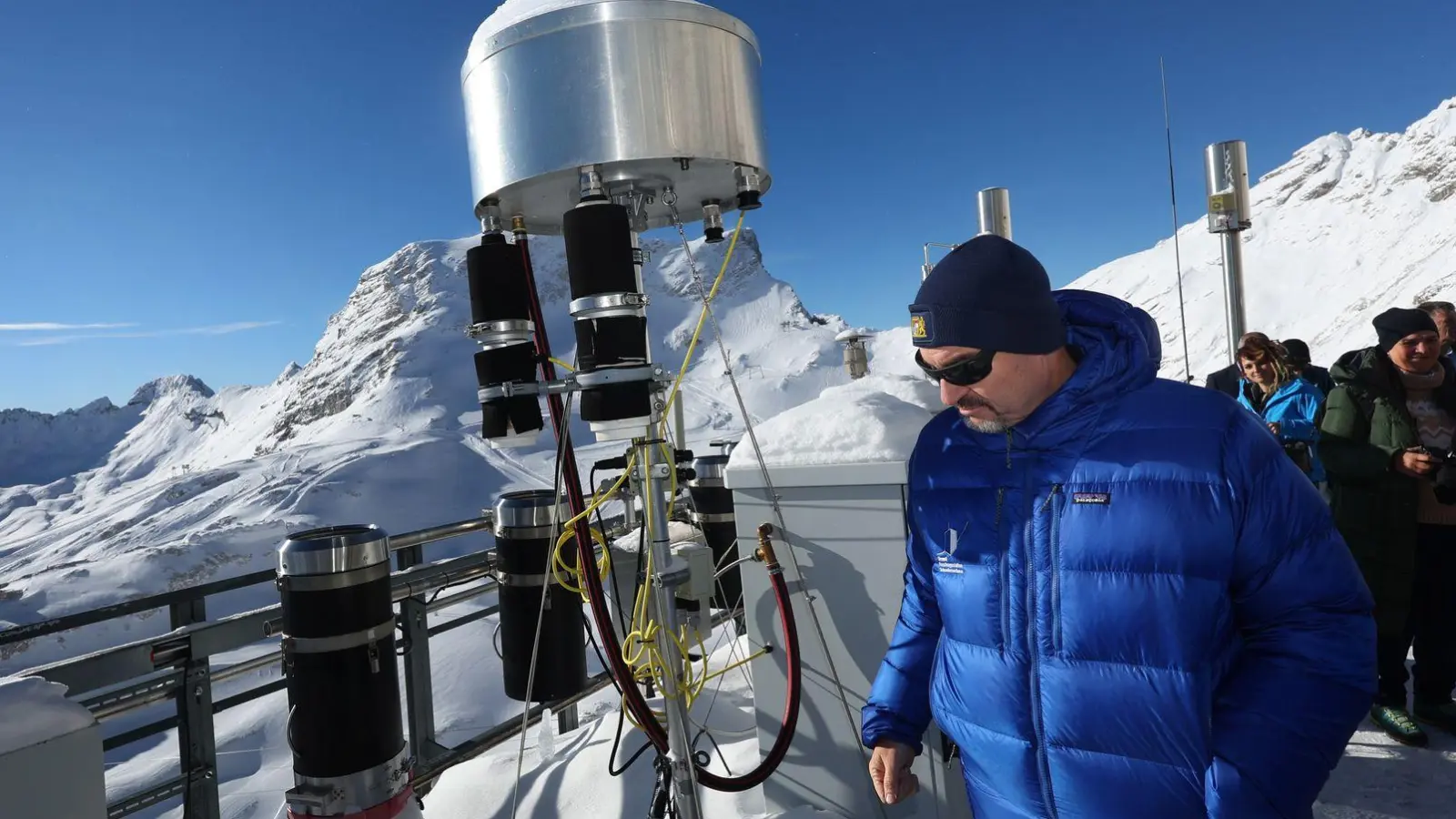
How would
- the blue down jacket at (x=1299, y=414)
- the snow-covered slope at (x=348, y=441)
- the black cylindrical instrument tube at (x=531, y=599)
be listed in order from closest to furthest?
the black cylindrical instrument tube at (x=531, y=599)
the blue down jacket at (x=1299, y=414)
the snow-covered slope at (x=348, y=441)

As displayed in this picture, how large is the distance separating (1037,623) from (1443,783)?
2522 millimetres

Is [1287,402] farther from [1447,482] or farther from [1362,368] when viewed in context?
[1447,482]

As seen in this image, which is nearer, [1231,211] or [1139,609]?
[1139,609]

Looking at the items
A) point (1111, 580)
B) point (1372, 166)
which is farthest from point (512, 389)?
point (1372, 166)

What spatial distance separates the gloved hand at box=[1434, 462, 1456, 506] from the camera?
293 centimetres

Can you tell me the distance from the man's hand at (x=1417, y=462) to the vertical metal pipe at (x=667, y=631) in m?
2.95

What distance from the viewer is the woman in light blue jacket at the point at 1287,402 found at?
373cm

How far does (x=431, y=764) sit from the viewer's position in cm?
280

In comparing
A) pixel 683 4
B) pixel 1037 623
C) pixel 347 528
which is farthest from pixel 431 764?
pixel 683 4

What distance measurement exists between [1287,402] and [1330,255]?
295 feet

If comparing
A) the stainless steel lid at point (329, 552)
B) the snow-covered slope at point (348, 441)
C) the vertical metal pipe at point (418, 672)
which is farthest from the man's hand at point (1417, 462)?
the vertical metal pipe at point (418, 672)

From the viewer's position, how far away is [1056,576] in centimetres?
130

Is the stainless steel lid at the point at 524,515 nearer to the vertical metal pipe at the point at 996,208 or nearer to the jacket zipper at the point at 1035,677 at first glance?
the jacket zipper at the point at 1035,677

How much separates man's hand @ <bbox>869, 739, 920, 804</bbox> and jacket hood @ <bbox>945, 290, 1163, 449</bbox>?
0.65 metres
